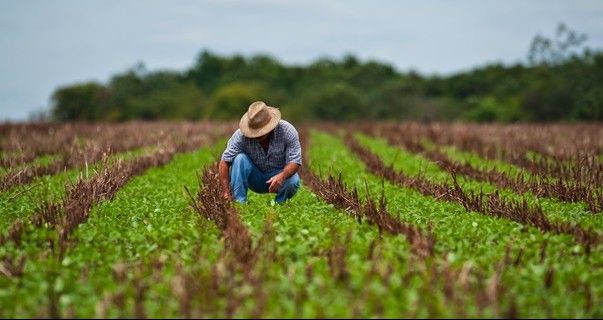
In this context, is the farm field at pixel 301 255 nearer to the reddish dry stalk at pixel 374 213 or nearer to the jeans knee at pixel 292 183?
the reddish dry stalk at pixel 374 213

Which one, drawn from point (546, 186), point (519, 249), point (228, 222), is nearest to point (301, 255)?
point (228, 222)

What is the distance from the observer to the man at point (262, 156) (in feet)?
26.2

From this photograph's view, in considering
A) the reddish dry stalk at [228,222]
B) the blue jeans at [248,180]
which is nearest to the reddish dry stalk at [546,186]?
the blue jeans at [248,180]

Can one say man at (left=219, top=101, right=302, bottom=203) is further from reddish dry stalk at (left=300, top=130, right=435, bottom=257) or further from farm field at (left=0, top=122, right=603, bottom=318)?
reddish dry stalk at (left=300, top=130, right=435, bottom=257)

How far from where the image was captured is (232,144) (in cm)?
840

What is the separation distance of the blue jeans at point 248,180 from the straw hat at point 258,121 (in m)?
0.48

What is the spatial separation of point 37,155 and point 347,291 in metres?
14.3

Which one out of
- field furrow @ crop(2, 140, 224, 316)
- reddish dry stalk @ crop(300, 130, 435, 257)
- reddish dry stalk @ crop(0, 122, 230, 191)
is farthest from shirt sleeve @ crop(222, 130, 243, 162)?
reddish dry stalk @ crop(0, 122, 230, 191)

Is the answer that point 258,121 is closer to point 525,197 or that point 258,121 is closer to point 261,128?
point 261,128

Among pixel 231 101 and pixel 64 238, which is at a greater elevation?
pixel 64 238

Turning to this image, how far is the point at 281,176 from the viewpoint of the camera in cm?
803

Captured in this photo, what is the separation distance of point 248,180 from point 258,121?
1.10 meters

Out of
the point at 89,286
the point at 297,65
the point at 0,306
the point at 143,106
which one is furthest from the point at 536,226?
the point at 297,65

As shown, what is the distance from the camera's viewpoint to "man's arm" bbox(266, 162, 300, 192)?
7.98 metres
